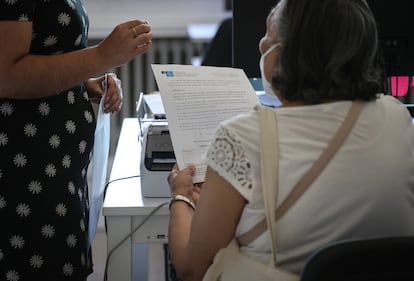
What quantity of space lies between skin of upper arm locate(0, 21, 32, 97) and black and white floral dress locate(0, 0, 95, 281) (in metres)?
0.05

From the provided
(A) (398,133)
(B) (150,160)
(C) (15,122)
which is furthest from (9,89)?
(A) (398,133)

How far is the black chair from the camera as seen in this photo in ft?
2.82

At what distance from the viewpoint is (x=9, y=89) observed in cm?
123

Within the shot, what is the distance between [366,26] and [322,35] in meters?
0.08

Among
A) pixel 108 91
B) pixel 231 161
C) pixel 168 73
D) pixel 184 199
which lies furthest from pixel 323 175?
pixel 108 91

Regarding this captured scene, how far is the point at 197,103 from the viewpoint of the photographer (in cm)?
132

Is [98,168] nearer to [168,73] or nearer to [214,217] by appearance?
[168,73]

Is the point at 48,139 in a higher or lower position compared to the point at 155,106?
higher

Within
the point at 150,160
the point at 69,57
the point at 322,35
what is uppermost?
the point at 322,35

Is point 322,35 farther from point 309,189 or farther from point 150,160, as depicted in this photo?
point 150,160

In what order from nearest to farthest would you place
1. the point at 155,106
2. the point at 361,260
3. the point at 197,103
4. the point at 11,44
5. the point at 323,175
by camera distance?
the point at 361,260
the point at 323,175
the point at 11,44
the point at 197,103
the point at 155,106

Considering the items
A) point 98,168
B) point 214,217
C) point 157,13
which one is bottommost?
point 157,13

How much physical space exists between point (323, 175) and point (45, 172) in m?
0.62

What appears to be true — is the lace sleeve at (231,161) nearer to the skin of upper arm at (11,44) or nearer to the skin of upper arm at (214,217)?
the skin of upper arm at (214,217)
